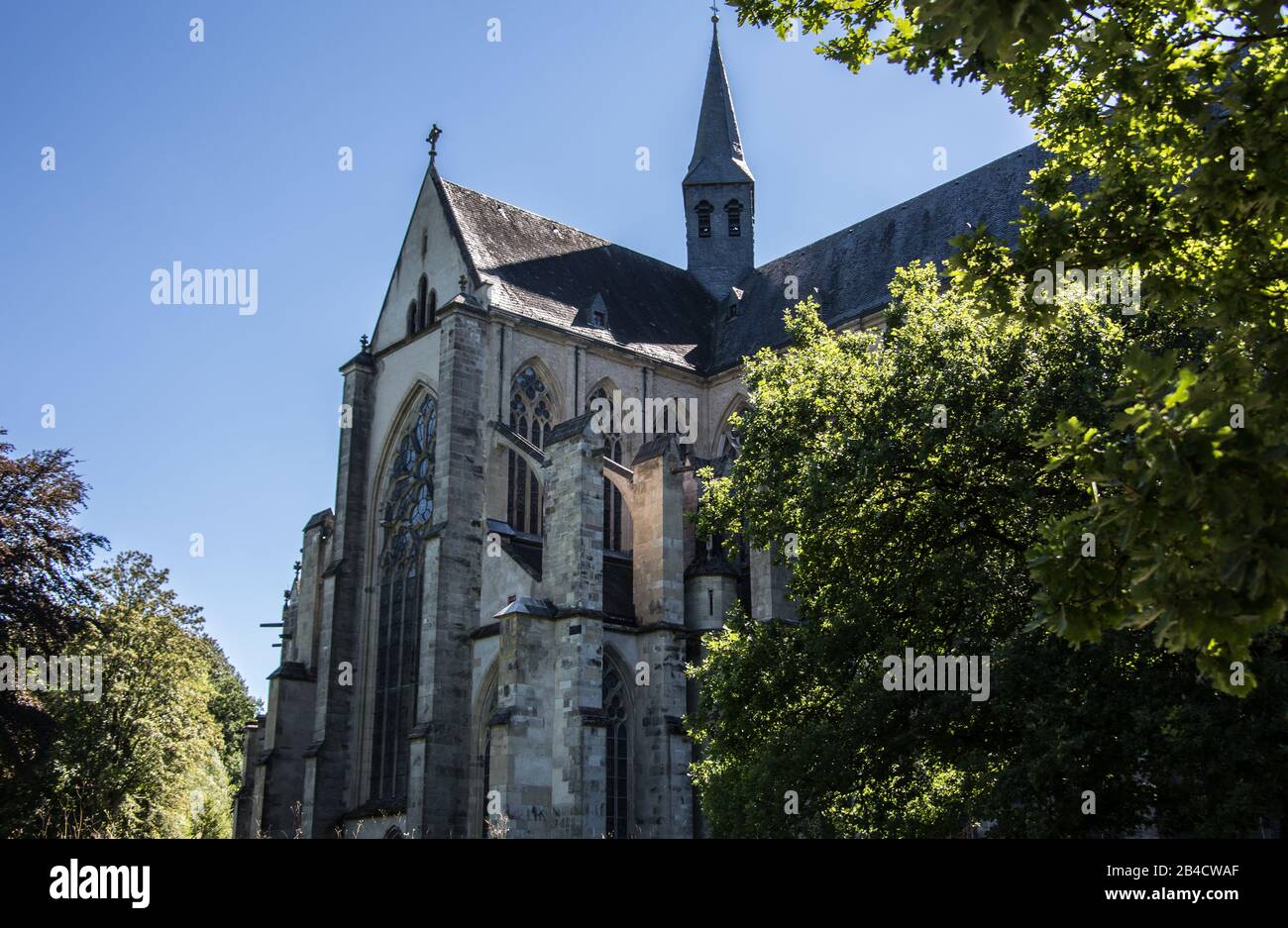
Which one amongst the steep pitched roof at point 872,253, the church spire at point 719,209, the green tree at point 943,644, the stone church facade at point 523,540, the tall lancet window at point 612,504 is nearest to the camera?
the green tree at point 943,644

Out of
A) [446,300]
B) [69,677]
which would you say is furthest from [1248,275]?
[69,677]

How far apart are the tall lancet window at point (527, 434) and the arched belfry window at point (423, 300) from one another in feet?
9.52

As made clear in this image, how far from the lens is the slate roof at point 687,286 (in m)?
27.7

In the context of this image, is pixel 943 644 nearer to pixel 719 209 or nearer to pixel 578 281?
pixel 578 281

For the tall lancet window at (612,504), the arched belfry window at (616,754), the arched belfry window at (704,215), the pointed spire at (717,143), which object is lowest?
the arched belfry window at (616,754)

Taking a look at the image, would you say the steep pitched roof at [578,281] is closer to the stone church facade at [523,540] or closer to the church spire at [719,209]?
the stone church facade at [523,540]

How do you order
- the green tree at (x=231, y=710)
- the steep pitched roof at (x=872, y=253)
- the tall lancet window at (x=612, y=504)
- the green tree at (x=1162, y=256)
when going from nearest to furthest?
the green tree at (x=1162, y=256) < the tall lancet window at (x=612, y=504) < the steep pitched roof at (x=872, y=253) < the green tree at (x=231, y=710)

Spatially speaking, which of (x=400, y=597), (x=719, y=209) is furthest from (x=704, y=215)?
(x=400, y=597)

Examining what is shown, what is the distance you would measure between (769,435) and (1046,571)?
32.3 feet

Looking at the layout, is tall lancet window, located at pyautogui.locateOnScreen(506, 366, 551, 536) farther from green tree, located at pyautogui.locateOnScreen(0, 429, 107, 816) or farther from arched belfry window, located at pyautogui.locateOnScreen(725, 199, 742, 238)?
Result: arched belfry window, located at pyautogui.locateOnScreen(725, 199, 742, 238)

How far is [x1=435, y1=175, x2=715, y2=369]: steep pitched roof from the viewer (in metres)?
27.7

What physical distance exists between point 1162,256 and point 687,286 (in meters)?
28.1

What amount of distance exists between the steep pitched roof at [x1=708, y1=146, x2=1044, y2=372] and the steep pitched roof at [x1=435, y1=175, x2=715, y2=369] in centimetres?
123

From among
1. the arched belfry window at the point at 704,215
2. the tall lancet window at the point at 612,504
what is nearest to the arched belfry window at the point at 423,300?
the tall lancet window at the point at 612,504
